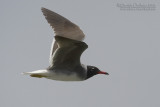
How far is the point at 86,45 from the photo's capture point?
10445 millimetres

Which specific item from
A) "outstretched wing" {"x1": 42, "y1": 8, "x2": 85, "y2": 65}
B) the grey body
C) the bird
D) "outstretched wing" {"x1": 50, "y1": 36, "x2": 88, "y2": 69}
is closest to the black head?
the bird

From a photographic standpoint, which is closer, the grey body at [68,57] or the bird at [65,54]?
the grey body at [68,57]

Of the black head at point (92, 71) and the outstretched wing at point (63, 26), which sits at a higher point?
the outstretched wing at point (63, 26)

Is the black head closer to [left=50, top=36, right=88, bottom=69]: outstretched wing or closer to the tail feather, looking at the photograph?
[left=50, top=36, right=88, bottom=69]: outstretched wing

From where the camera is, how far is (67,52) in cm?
1080

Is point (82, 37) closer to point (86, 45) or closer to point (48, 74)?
point (86, 45)

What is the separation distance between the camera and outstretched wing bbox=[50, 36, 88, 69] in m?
10.4

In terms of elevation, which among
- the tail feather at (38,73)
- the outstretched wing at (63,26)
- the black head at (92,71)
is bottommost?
the black head at (92,71)

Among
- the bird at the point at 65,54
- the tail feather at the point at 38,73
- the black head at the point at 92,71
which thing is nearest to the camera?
the bird at the point at 65,54

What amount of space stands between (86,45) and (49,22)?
1.19 m

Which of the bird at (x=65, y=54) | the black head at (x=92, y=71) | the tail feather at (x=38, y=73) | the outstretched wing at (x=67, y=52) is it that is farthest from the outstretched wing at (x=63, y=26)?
the black head at (x=92, y=71)

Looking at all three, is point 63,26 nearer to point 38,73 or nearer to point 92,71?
point 38,73

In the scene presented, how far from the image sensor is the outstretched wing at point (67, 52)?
1038cm

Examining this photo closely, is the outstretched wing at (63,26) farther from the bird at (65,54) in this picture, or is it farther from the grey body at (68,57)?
the grey body at (68,57)
